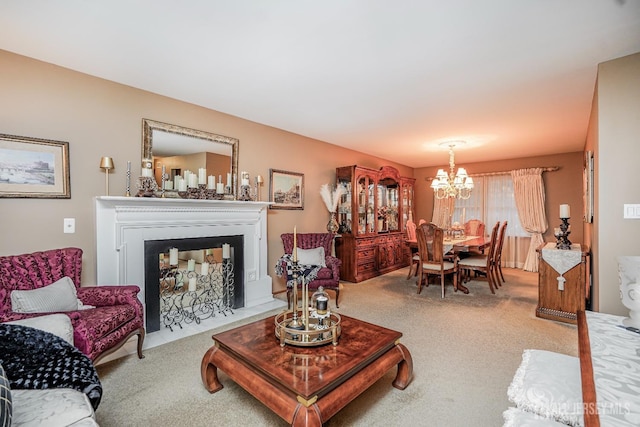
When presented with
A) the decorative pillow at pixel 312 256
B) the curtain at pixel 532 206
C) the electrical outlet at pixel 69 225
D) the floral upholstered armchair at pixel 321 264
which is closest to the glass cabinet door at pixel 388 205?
the floral upholstered armchair at pixel 321 264

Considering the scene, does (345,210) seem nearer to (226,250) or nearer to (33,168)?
(226,250)

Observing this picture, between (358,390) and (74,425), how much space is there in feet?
4.16

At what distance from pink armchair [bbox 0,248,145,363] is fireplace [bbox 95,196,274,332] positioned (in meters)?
0.35

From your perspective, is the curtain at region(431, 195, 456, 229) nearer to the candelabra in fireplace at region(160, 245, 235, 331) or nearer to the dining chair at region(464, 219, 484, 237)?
the dining chair at region(464, 219, 484, 237)

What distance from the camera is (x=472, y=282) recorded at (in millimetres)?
5121

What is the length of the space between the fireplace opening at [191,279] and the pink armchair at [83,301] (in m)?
0.57

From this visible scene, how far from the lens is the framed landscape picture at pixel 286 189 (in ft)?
14.1

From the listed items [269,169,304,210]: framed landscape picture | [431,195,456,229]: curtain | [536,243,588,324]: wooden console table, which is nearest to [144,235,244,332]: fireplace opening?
[269,169,304,210]: framed landscape picture

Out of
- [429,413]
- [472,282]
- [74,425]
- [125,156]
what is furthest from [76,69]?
[472,282]

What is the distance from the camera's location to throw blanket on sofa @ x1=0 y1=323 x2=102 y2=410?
52.6 inches

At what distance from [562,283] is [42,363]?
14.6 ft

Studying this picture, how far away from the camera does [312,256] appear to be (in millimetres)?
3914

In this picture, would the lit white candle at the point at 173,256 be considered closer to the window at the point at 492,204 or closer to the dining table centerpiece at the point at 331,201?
the dining table centerpiece at the point at 331,201

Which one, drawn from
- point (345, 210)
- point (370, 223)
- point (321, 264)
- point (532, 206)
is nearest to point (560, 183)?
point (532, 206)
